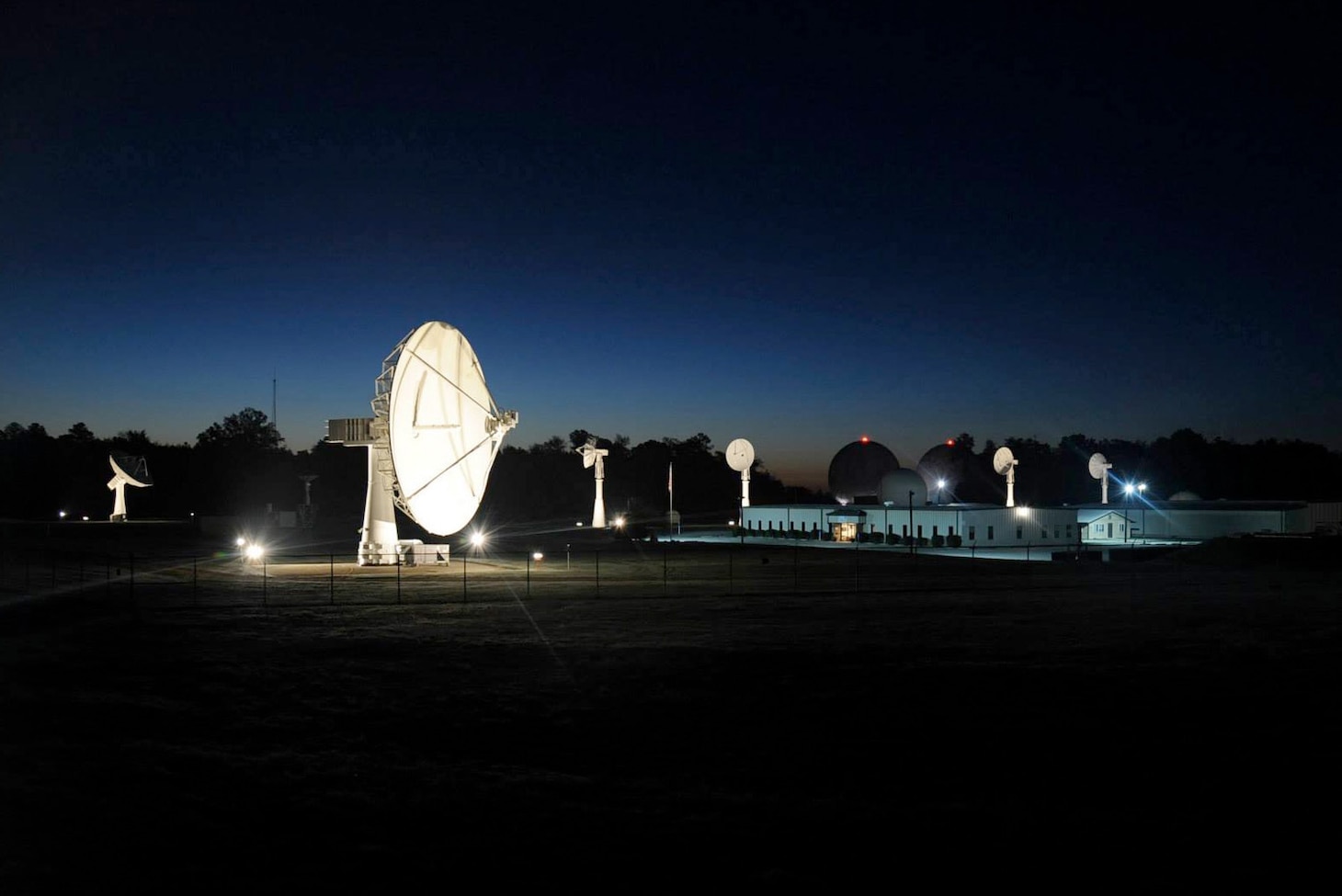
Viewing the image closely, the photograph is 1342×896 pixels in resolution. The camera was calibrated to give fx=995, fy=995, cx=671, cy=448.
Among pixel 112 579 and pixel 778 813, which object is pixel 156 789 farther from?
pixel 112 579

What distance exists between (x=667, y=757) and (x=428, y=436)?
30.9 m

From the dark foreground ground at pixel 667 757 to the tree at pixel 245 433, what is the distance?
115m

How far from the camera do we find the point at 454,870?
8703 millimetres

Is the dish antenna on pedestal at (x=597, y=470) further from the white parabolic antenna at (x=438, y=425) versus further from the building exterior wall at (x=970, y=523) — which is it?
the white parabolic antenna at (x=438, y=425)

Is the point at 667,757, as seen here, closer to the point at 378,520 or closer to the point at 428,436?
the point at 428,436

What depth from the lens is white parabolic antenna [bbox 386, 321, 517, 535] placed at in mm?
38938

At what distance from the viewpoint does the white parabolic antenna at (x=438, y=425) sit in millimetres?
38938

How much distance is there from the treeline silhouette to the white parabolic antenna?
4343 cm

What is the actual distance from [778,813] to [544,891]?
284 centimetres

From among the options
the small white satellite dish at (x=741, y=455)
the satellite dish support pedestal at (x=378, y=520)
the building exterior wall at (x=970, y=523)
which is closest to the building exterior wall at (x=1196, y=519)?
the building exterior wall at (x=970, y=523)

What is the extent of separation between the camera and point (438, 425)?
1575 inches

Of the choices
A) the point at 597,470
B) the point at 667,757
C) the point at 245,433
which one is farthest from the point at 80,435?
the point at 667,757

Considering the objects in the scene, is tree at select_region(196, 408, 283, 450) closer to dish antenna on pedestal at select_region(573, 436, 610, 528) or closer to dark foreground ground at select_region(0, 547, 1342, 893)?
dish antenna on pedestal at select_region(573, 436, 610, 528)

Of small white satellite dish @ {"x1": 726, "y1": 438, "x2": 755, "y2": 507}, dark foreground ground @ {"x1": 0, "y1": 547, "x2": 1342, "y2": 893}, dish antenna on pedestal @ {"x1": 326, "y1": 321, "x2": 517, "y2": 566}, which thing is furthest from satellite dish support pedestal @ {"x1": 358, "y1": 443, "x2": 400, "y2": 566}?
small white satellite dish @ {"x1": 726, "y1": 438, "x2": 755, "y2": 507}
